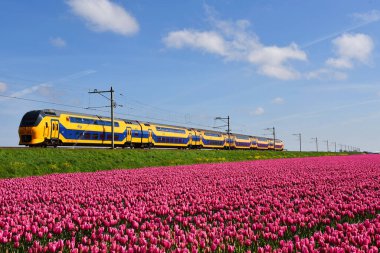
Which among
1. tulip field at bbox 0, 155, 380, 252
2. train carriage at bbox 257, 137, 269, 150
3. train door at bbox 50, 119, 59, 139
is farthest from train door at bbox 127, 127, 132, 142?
train carriage at bbox 257, 137, 269, 150

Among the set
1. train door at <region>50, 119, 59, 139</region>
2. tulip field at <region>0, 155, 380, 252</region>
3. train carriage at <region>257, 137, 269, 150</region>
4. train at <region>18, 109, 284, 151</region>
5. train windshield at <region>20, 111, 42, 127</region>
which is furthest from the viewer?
train carriage at <region>257, 137, 269, 150</region>

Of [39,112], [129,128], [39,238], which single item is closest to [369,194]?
[39,238]

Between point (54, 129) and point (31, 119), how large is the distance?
2.32 m

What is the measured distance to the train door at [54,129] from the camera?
3678 cm

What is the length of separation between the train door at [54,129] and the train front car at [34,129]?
544mm

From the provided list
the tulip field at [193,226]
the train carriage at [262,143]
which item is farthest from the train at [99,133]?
the tulip field at [193,226]

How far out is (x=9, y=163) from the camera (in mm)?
23031

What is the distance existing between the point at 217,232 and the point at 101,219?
240cm

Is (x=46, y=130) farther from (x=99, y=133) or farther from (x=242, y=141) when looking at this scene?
(x=242, y=141)

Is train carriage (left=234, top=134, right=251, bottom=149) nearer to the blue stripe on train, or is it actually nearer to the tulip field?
the blue stripe on train

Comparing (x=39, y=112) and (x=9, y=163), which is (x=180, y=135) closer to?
(x=39, y=112)

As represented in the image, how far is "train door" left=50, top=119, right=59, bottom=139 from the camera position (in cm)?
3678

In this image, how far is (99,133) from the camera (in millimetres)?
43500

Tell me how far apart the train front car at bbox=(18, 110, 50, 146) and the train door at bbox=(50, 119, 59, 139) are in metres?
0.54
